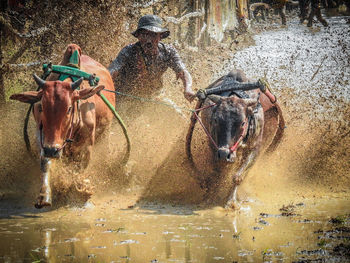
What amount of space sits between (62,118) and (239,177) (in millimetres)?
2214

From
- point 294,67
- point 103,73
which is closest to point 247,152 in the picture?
point 103,73

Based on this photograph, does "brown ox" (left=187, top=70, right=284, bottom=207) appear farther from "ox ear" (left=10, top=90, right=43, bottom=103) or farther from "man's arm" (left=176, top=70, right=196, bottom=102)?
"ox ear" (left=10, top=90, right=43, bottom=103)

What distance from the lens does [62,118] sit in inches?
194

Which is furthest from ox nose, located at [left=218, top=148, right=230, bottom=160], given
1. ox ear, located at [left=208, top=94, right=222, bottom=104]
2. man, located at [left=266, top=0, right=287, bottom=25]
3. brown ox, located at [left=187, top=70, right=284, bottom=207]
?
man, located at [left=266, top=0, right=287, bottom=25]

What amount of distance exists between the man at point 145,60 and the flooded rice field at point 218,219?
28.6 inches

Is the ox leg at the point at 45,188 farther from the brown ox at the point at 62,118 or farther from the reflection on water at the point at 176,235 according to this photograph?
the reflection on water at the point at 176,235

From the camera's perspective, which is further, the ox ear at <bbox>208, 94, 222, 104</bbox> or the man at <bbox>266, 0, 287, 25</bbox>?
the man at <bbox>266, 0, 287, 25</bbox>

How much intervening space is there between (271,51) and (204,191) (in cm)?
1072

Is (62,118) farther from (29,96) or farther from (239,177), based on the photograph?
(239,177)

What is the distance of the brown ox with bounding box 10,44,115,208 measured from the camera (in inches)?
192

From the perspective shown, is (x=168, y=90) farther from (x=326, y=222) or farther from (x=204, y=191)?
(x=326, y=222)

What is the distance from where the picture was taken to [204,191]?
624 centimetres

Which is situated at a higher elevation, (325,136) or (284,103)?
(284,103)

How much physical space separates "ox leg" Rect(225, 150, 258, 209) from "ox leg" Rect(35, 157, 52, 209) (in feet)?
6.36
